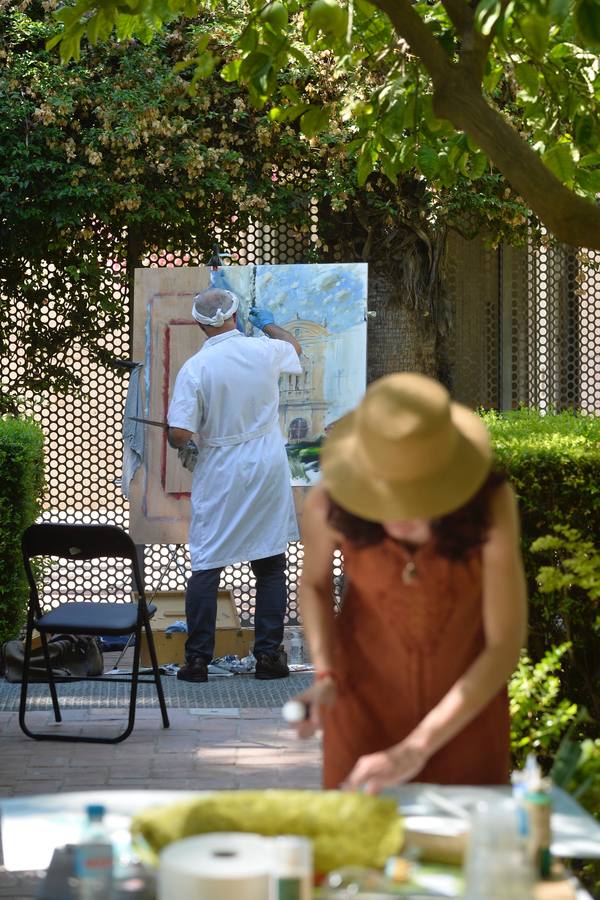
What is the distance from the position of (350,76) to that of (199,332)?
2098mm

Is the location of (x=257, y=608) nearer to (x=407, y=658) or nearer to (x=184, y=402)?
(x=184, y=402)

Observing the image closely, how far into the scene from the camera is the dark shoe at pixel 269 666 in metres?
7.03

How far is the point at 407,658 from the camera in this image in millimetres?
2570

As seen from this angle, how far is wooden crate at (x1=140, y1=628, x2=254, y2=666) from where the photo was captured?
742cm

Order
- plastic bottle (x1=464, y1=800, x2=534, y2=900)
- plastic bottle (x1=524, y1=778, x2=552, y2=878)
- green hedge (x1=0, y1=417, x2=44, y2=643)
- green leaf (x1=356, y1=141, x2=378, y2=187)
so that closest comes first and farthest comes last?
plastic bottle (x1=464, y1=800, x2=534, y2=900) < plastic bottle (x1=524, y1=778, x2=552, y2=878) < green leaf (x1=356, y1=141, x2=378, y2=187) < green hedge (x1=0, y1=417, x2=44, y2=643)

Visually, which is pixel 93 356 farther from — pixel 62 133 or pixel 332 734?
pixel 332 734

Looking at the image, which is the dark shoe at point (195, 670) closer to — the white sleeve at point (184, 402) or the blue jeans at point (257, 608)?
the blue jeans at point (257, 608)


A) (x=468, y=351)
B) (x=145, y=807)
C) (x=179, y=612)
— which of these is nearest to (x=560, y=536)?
(x=145, y=807)

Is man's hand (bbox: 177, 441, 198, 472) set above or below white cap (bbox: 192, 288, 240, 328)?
below

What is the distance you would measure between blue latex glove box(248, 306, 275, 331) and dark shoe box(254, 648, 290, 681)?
1992 millimetres

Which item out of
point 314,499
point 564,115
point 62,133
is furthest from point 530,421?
point 62,133

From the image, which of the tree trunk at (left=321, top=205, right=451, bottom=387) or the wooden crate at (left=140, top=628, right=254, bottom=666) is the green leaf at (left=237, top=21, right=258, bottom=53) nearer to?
the wooden crate at (left=140, top=628, right=254, bottom=666)

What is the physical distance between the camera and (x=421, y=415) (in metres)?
2.26

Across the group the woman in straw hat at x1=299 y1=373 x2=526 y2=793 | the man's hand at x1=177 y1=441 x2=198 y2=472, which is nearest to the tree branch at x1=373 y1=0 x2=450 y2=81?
the woman in straw hat at x1=299 y1=373 x2=526 y2=793
